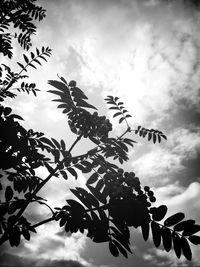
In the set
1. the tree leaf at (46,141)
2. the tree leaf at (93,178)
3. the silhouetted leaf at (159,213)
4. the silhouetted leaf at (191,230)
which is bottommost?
the silhouetted leaf at (191,230)

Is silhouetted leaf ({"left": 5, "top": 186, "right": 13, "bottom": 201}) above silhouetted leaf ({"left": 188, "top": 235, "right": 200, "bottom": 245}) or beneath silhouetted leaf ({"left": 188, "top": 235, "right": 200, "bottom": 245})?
beneath

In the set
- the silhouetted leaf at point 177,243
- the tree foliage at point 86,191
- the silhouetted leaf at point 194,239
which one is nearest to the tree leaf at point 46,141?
the tree foliage at point 86,191

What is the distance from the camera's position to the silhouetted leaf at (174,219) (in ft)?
6.69

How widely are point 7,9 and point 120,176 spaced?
370 cm

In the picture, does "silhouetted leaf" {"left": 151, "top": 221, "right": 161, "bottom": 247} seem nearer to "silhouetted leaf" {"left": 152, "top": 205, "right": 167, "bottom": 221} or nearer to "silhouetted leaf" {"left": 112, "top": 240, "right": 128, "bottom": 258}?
"silhouetted leaf" {"left": 152, "top": 205, "right": 167, "bottom": 221}

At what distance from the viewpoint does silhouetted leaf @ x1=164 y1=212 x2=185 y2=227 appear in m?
2.04

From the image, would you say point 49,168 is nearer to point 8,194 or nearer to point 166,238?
point 8,194

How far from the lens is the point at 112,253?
6.64 ft

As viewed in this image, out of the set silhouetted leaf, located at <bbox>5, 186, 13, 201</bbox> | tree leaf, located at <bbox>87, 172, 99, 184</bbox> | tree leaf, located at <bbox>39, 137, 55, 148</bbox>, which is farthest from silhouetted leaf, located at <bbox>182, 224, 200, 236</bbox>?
tree leaf, located at <bbox>39, 137, 55, 148</bbox>

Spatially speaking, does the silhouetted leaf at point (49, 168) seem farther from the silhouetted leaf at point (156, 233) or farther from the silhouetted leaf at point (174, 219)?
the silhouetted leaf at point (174, 219)

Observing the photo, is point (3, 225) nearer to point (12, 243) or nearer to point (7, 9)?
point (12, 243)

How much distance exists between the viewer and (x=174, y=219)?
2.06m

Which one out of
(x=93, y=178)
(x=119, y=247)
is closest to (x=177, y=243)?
(x=119, y=247)


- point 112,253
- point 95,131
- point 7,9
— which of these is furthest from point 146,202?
point 7,9
